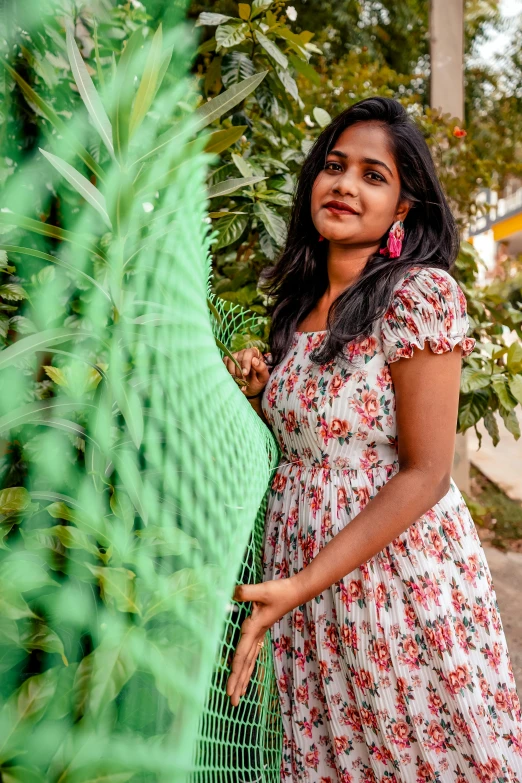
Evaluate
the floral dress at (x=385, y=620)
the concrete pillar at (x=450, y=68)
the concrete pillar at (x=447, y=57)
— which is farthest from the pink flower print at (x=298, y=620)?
the concrete pillar at (x=447, y=57)

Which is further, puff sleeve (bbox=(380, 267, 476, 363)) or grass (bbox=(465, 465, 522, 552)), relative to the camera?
grass (bbox=(465, 465, 522, 552))

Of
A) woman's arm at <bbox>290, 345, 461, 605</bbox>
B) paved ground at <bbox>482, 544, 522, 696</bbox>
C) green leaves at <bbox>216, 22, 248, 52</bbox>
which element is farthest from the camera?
paved ground at <bbox>482, 544, 522, 696</bbox>

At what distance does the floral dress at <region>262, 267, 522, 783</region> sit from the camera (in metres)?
1.29

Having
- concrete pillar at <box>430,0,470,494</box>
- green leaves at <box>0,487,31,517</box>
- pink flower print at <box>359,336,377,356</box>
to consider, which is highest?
concrete pillar at <box>430,0,470,494</box>

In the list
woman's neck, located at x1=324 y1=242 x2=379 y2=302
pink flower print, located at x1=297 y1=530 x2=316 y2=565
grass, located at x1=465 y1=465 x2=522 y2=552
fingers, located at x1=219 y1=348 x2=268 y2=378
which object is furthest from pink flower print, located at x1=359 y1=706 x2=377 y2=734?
grass, located at x1=465 y1=465 x2=522 y2=552

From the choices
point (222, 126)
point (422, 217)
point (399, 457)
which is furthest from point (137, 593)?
point (222, 126)

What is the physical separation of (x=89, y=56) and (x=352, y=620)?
1683 millimetres

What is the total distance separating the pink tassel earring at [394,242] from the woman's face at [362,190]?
0.02m

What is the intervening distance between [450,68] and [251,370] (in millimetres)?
3305

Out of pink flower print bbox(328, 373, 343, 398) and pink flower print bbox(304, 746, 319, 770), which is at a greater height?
pink flower print bbox(328, 373, 343, 398)

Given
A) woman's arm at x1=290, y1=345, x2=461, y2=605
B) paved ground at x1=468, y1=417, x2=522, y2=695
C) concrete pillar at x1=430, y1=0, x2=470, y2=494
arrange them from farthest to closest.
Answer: concrete pillar at x1=430, y1=0, x2=470, y2=494 → paved ground at x1=468, y1=417, x2=522, y2=695 → woman's arm at x1=290, y1=345, x2=461, y2=605

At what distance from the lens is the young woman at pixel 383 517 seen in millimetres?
1249

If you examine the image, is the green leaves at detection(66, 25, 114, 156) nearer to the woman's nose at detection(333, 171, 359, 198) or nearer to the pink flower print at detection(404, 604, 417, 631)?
the woman's nose at detection(333, 171, 359, 198)

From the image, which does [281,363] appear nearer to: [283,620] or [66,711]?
[283,620]
